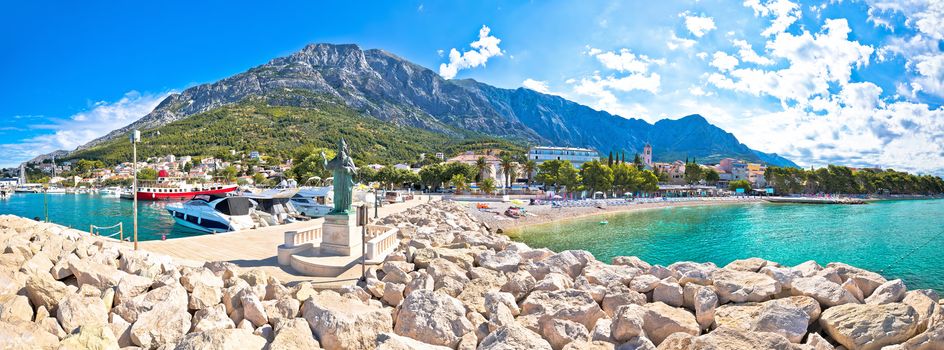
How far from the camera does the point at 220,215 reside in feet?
92.8

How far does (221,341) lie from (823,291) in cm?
853

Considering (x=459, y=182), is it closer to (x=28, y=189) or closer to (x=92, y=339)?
(x=92, y=339)

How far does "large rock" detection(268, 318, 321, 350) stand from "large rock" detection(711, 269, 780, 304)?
6.57m

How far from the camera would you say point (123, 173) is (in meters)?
124

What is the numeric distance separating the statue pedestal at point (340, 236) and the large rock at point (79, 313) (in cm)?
562

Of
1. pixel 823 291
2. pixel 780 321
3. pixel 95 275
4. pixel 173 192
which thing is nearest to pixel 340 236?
pixel 95 275

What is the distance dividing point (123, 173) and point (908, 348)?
159 metres

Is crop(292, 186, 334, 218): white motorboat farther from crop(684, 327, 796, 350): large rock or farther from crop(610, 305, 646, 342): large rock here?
crop(684, 327, 796, 350): large rock

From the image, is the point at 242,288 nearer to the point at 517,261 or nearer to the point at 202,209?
the point at 517,261

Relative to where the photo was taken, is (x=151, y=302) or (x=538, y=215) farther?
(x=538, y=215)

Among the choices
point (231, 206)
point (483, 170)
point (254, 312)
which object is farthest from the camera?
point (483, 170)

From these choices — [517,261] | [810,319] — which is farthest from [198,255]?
[810,319]

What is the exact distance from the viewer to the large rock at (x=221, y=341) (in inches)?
177

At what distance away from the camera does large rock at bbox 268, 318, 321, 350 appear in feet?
15.8
